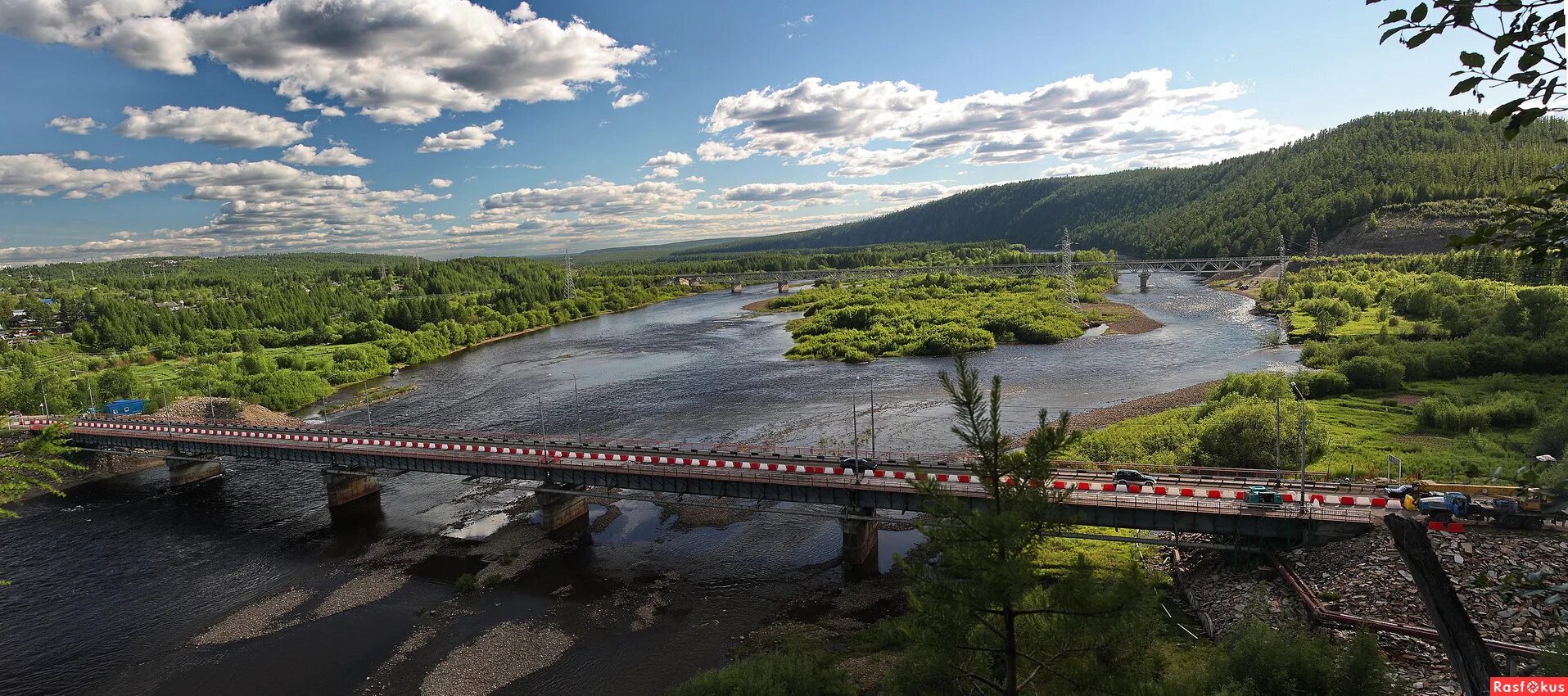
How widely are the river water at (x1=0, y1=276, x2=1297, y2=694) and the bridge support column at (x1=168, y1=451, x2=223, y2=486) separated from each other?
5.15ft

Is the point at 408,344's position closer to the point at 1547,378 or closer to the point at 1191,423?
the point at 1191,423

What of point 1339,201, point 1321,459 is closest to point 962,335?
point 1321,459

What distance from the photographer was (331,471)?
54.2m

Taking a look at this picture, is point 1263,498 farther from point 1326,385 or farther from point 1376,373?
point 1376,373

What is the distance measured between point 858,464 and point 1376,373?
177 feet

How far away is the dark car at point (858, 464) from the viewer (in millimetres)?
41750

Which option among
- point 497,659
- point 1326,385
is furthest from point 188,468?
point 1326,385

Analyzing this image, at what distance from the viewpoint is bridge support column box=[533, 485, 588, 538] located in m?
47.5

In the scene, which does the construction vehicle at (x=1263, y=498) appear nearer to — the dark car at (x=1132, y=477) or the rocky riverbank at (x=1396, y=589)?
the rocky riverbank at (x=1396, y=589)

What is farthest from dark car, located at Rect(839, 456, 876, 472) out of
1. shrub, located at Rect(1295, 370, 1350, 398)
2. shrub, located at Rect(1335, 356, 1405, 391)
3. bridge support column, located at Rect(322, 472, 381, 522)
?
shrub, located at Rect(1335, 356, 1405, 391)

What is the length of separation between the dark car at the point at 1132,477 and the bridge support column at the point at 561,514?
31443mm

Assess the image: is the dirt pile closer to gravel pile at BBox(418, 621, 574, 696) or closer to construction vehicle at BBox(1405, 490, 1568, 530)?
gravel pile at BBox(418, 621, 574, 696)

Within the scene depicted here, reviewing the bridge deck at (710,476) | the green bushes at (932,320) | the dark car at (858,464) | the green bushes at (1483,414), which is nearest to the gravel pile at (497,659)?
the bridge deck at (710,476)

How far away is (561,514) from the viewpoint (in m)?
48.0
